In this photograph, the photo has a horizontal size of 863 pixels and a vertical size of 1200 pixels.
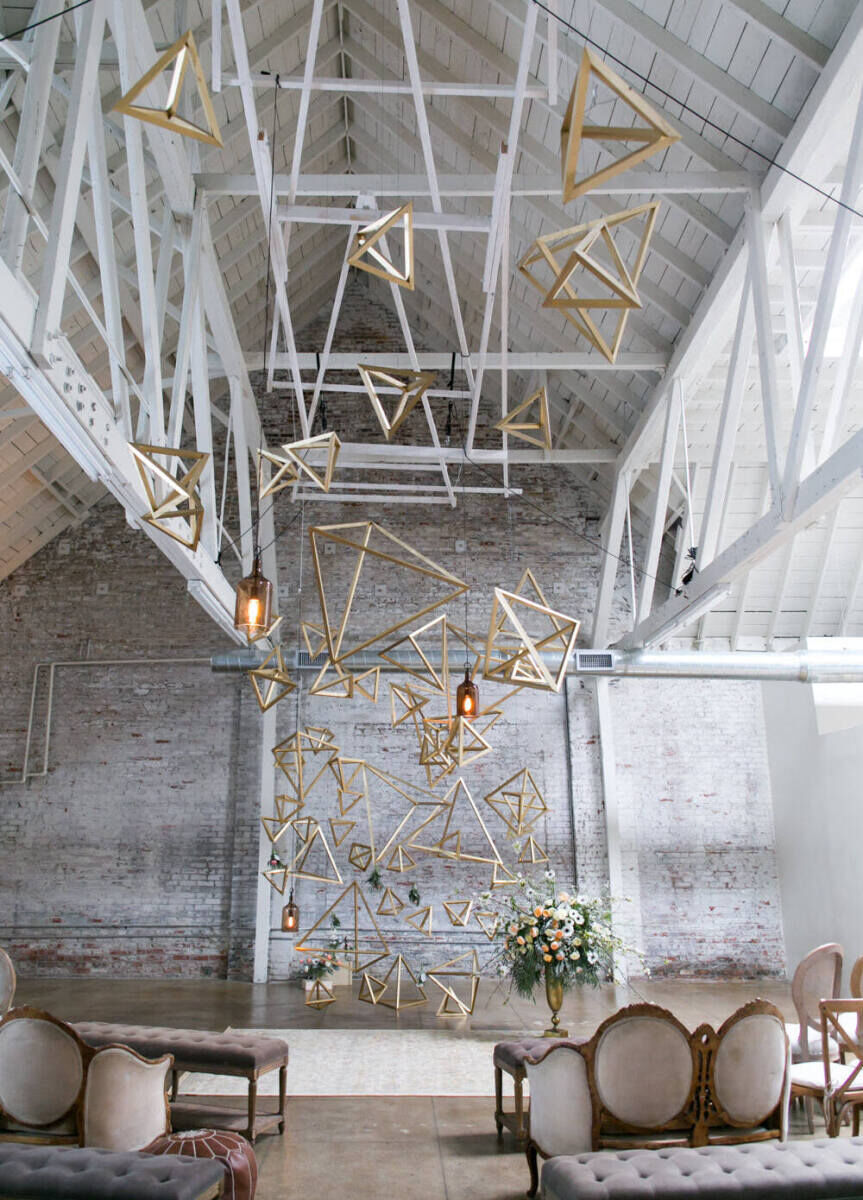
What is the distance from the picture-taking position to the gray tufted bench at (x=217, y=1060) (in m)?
5.98

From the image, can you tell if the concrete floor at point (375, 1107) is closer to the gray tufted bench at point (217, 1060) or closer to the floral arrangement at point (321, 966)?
the gray tufted bench at point (217, 1060)

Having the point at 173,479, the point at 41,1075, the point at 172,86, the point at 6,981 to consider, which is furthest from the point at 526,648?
the point at 6,981

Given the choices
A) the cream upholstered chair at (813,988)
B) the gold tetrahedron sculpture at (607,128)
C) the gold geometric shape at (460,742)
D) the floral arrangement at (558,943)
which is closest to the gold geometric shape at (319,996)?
the gold geometric shape at (460,742)

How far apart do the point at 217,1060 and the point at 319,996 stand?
5.77m

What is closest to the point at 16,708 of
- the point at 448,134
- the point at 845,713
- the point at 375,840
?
the point at 375,840

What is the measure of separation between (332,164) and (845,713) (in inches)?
410

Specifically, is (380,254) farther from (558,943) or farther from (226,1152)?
(558,943)

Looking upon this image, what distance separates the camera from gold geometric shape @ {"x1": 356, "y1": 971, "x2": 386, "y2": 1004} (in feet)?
35.0

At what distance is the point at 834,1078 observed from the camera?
5801 mm

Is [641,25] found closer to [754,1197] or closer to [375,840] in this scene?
[754,1197]

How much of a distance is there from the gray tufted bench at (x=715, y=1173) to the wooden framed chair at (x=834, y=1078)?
1.26 metres

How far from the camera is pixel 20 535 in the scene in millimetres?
13875

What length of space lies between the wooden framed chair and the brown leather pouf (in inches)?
132

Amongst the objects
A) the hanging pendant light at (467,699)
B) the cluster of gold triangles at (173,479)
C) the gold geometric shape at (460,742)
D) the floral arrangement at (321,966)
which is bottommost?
the floral arrangement at (321,966)
